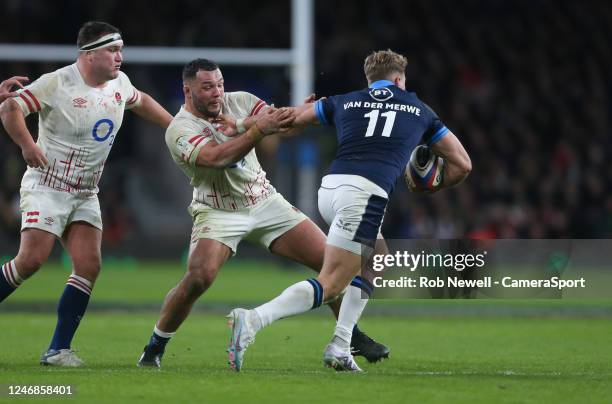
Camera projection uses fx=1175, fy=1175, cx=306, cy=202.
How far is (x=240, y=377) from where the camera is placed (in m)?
7.49

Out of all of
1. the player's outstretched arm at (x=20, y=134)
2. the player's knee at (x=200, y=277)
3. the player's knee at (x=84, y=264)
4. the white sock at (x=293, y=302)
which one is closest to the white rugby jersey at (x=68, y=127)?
the player's outstretched arm at (x=20, y=134)

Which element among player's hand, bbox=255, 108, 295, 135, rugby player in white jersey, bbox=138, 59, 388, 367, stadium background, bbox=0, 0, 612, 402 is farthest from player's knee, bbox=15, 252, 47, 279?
stadium background, bbox=0, 0, 612, 402

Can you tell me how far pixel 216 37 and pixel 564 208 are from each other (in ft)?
24.9

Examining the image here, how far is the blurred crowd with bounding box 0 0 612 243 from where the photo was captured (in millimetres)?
20594

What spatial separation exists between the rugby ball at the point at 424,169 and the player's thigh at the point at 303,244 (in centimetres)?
80

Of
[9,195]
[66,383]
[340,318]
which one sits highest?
[9,195]

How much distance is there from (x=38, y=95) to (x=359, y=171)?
93.2 inches

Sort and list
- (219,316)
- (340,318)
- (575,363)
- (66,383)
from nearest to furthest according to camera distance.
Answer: (66,383)
(340,318)
(575,363)
(219,316)

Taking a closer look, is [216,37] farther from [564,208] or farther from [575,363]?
[575,363]

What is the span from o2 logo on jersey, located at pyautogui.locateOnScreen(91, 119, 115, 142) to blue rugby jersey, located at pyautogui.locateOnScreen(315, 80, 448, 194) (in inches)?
62.8

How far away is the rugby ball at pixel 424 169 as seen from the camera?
8.32m

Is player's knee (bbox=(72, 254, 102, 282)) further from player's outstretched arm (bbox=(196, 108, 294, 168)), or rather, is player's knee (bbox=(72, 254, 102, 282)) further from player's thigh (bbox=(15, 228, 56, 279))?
player's outstretched arm (bbox=(196, 108, 294, 168))

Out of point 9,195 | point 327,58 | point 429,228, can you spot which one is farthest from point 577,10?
point 9,195

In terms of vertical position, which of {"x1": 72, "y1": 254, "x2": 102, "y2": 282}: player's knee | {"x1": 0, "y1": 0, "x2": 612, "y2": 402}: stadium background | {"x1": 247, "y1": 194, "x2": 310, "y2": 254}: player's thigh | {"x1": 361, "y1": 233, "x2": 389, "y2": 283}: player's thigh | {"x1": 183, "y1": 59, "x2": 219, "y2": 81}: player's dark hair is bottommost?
{"x1": 72, "y1": 254, "x2": 102, "y2": 282}: player's knee
